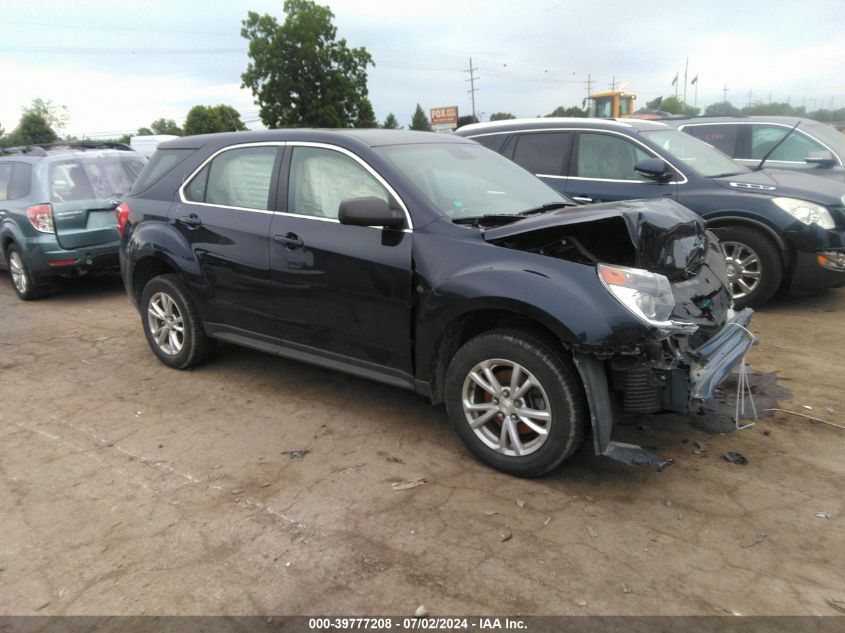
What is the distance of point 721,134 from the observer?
32.1 feet

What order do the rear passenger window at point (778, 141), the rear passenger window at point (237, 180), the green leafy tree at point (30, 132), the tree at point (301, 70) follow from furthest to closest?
the green leafy tree at point (30, 132)
the tree at point (301, 70)
the rear passenger window at point (778, 141)
the rear passenger window at point (237, 180)

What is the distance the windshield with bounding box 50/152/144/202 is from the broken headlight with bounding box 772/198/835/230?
7322 millimetres

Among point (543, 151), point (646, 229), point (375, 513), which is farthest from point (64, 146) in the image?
point (646, 229)

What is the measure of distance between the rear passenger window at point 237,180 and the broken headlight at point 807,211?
4931 millimetres

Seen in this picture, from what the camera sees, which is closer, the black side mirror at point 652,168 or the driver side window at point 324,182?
the driver side window at point 324,182

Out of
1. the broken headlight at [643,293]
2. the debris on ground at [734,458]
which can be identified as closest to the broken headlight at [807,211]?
the debris on ground at [734,458]

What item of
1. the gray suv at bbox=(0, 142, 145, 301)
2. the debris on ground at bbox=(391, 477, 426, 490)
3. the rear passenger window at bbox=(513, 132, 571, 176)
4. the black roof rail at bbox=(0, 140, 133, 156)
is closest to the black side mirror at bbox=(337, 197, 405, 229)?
the debris on ground at bbox=(391, 477, 426, 490)

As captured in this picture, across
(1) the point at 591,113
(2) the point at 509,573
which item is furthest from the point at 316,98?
(2) the point at 509,573

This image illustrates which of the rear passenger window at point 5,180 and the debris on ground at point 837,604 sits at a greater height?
the rear passenger window at point 5,180

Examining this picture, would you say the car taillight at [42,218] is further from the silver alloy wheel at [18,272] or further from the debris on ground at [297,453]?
the debris on ground at [297,453]

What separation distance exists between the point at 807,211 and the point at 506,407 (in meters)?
4.66

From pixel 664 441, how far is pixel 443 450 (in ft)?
4.35

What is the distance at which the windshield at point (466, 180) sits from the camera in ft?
13.3

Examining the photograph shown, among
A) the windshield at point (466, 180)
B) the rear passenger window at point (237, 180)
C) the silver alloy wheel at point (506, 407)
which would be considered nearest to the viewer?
the silver alloy wheel at point (506, 407)
